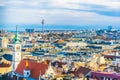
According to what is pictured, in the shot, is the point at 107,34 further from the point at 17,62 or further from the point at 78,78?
the point at 78,78

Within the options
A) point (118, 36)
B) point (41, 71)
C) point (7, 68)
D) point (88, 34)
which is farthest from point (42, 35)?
point (41, 71)

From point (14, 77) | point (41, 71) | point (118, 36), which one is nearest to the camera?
point (41, 71)

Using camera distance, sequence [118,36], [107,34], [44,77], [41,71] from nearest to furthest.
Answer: [44,77]
[41,71]
[118,36]
[107,34]

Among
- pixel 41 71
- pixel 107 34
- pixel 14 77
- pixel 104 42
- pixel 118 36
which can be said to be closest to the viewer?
pixel 41 71

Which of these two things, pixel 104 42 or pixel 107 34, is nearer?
pixel 104 42

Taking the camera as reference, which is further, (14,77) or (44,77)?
(14,77)

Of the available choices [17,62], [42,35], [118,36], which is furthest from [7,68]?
[42,35]

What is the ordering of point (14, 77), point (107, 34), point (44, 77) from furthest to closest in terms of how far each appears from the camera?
point (107, 34)
point (14, 77)
point (44, 77)

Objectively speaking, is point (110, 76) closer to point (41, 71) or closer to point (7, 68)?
point (41, 71)
